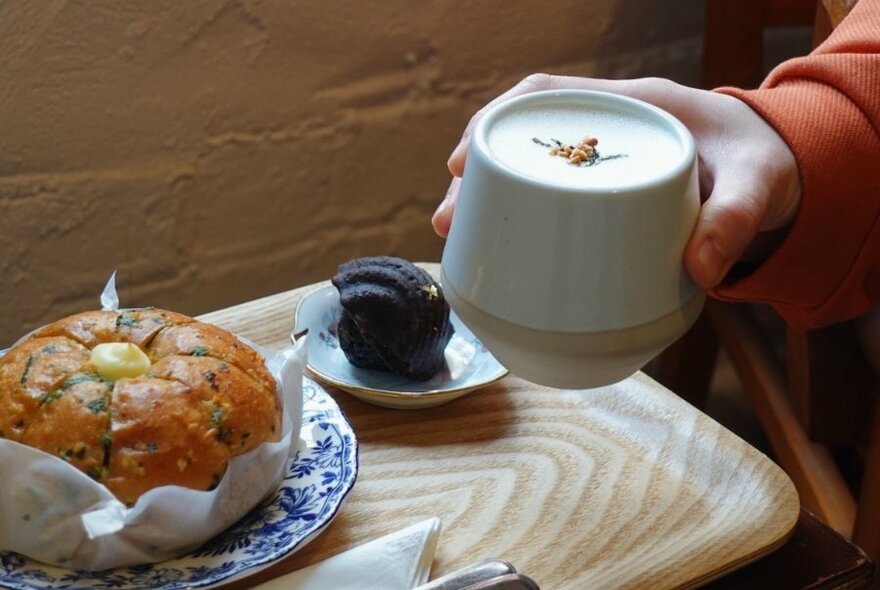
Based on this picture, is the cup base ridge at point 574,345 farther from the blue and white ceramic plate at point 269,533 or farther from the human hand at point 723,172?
the blue and white ceramic plate at point 269,533

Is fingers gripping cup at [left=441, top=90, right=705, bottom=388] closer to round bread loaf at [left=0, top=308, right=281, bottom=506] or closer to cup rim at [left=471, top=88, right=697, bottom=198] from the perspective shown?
cup rim at [left=471, top=88, right=697, bottom=198]

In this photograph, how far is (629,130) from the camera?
0.60m

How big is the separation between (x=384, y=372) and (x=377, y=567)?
0.68 ft

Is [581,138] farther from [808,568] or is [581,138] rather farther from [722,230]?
[808,568]

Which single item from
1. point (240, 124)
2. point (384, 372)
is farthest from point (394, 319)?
point (240, 124)

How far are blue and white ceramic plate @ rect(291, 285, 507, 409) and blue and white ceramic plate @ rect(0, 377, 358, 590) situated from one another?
4 centimetres

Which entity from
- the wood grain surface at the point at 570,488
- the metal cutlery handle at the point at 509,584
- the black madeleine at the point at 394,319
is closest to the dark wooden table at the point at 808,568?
the wood grain surface at the point at 570,488

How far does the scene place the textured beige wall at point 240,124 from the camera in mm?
1186

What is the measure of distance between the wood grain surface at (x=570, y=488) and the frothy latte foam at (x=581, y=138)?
253mm

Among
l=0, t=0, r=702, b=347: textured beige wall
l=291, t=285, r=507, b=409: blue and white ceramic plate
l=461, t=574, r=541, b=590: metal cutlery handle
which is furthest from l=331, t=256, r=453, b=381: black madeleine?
l=0, t=0, r=702, b=347: textured beige wall

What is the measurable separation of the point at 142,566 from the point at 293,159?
79 centimetres

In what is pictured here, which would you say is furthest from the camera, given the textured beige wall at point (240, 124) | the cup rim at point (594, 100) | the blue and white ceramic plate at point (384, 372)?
the textured beige wall at point (240, 124)

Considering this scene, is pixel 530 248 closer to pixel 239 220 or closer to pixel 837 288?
pixel 837 288

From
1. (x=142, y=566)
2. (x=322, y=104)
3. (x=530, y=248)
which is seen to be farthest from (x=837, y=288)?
(x=322, y=104)
